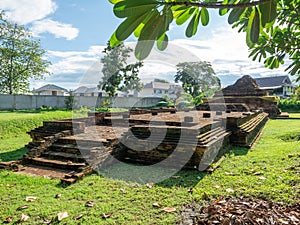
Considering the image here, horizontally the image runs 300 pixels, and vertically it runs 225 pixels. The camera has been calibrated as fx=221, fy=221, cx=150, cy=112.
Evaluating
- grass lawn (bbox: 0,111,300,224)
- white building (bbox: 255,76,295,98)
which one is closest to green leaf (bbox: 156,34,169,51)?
grass lawn (bbox: 0,111,300,224)

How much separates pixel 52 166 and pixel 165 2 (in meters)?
4.71

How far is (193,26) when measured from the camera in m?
1.21

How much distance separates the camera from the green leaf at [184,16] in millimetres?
1149

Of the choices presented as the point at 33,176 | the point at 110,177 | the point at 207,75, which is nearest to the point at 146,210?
the point at 110,177

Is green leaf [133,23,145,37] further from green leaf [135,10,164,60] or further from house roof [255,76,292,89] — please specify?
house roof [255,76,292,89]

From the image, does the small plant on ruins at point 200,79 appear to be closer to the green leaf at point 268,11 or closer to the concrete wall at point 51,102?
the concrete wall at point 51,102

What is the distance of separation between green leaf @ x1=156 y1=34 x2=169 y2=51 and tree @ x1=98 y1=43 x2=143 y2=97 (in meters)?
23.1

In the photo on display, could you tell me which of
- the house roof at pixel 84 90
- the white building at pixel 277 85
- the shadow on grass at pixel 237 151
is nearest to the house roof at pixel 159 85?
the house roof at pixel 84 90

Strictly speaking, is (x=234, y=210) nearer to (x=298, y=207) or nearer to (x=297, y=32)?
(x=298, y=207)

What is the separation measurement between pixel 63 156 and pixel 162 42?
449 cm

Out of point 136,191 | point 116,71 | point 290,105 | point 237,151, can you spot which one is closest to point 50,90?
point 116,71

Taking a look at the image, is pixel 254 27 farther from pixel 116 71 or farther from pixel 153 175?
pixel 116 71

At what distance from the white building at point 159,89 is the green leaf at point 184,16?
96.1 feet

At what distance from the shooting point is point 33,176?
13.9 ft
